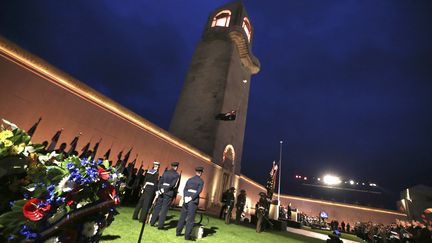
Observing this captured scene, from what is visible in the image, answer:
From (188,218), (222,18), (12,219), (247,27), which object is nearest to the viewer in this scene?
(12,219)

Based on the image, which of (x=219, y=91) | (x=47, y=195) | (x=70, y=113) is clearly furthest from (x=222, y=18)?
(x=47, y=195)

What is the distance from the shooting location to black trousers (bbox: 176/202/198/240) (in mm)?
5727

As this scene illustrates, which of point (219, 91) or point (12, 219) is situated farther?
point (219, 91)

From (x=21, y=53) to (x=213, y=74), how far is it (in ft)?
50.6

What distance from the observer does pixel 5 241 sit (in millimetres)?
1557

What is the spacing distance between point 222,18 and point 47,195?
86.8ft

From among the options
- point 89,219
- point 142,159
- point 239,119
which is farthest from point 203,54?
point 89,219

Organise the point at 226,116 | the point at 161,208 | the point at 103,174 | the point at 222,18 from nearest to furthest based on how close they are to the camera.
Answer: the point at 103,174 < the point at 161,208 < the point at 226,116 < the point at 222,18

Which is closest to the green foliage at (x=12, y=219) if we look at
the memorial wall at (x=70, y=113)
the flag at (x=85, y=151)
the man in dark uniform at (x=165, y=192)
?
the man in dark uniform at (x=165, y=192)

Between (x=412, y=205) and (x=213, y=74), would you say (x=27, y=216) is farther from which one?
(x=412, y=205)

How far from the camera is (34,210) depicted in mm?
1660

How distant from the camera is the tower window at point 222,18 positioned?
79.9 ft

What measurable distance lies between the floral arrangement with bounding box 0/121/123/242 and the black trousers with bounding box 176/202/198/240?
13.2 feet

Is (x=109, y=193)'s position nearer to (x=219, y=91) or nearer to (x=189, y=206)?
(x=189, y=206)
